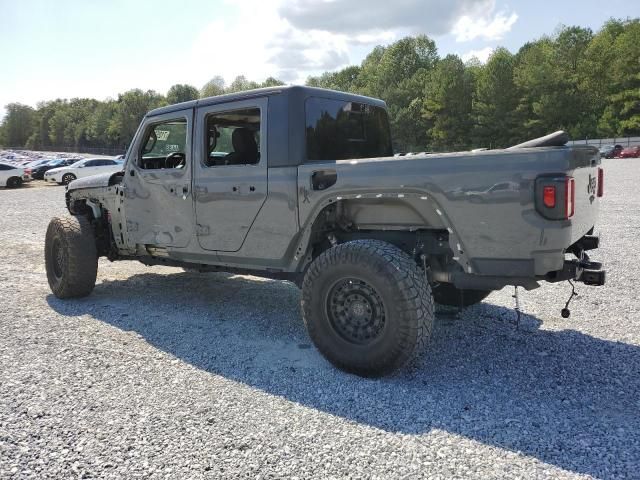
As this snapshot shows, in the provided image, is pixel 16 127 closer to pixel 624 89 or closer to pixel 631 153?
pixel 624 89

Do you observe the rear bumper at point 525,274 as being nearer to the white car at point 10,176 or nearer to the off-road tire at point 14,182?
the white car at point 10,176

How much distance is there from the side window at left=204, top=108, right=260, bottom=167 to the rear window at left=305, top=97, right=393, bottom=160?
48cm

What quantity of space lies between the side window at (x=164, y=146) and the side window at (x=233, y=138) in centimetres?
32

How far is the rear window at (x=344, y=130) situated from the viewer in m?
4.51

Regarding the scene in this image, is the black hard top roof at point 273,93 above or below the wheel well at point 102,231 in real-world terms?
above

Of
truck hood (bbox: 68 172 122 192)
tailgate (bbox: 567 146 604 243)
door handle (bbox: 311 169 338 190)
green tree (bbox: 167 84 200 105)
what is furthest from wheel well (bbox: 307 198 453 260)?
green tree (bbox: 167 84 200 105)

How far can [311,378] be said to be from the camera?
3.89 meters

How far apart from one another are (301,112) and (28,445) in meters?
2.99

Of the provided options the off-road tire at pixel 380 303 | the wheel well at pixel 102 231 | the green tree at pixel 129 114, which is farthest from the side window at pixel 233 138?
the green tree at pixel 129 114

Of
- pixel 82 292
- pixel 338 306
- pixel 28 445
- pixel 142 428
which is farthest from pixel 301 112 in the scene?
pixel 82 292

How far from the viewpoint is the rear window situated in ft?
14.8

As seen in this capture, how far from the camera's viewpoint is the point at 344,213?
14.1ft

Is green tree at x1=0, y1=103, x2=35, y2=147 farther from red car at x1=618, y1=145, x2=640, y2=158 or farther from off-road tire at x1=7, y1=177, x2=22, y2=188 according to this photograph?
red car at x1=618, y1=145, x2=640, y2=158

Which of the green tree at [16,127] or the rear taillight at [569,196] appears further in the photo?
the green tree at [16,127]
